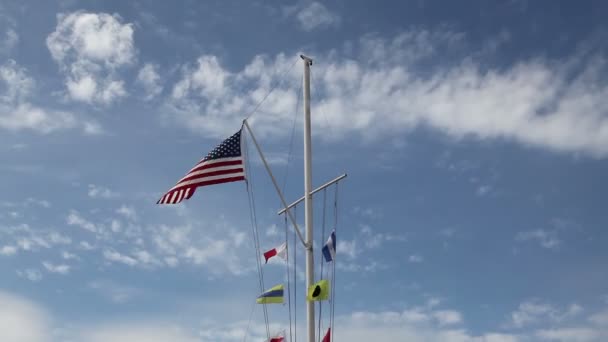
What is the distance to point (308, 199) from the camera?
27938 mm

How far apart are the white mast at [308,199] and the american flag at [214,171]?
2.88 metres

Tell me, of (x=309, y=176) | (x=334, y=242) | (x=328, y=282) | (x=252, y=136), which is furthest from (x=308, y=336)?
(x=252, y=136)

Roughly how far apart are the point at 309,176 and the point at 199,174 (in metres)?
4.75

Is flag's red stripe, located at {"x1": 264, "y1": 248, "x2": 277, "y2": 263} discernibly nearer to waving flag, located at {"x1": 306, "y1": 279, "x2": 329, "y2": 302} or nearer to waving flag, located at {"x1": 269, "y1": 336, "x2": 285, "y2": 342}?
waving flag, located at {"x1": 269, "y1": 336, "x2": 285, "y2": 342}

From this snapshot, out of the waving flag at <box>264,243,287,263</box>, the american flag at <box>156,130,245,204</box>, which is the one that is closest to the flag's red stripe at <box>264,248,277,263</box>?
the waving flag at <box>264,243,287,263</box>

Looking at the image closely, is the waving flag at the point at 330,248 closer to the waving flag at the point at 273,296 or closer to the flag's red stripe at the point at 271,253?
the waving flag at the point at 273,296

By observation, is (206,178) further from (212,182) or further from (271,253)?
(271,253)

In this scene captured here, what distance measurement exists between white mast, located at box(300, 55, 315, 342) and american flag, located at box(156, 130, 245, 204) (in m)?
2.88

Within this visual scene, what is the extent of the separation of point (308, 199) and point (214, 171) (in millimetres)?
4169

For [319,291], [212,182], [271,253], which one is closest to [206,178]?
[212,182]

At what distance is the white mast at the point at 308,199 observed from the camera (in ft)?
84.2

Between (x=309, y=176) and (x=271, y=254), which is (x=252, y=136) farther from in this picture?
(x=271, y=254)

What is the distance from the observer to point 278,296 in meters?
28.2

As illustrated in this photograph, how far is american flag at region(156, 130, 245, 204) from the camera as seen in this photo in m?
27.2
